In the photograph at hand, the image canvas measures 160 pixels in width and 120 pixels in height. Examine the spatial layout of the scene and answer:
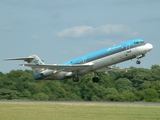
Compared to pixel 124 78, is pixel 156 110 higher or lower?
lower

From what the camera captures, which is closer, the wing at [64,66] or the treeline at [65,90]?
the wing at [64,66]

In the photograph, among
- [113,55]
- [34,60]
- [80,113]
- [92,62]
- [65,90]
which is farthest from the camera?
[65,90]

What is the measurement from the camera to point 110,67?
71562 millimetres

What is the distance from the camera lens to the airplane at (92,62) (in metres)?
63.0

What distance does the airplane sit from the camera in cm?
6298

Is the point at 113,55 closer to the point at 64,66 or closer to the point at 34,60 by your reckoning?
the point at 64,66

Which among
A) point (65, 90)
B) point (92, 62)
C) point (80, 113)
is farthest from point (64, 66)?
point (80, 113)

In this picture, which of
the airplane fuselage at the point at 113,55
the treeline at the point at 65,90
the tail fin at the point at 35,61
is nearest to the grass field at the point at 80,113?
the airplane fuselage at the point at 113,55

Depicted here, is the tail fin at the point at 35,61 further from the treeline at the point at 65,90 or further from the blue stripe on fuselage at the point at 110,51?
the blue stripe on fuselage at the point at 110,51

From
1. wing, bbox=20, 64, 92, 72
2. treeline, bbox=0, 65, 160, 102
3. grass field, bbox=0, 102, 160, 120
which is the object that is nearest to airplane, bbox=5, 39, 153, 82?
wing, bbox=20, 64, 92, 72

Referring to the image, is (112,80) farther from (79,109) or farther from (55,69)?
(79,109)

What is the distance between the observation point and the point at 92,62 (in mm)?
66188

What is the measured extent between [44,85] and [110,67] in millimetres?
11841

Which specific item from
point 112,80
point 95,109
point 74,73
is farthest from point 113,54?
point 112,80
